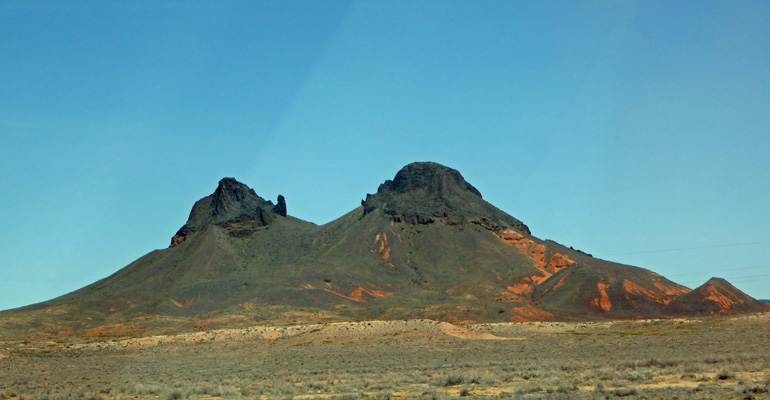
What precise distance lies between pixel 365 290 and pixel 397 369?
118m

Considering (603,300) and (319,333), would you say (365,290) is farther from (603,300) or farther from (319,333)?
(319,333)

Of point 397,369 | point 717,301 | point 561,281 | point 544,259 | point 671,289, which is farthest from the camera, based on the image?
point 544,259

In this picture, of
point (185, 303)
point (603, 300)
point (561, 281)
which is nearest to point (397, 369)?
point (603, 300)

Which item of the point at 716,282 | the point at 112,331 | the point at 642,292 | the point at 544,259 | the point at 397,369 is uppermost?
the point at 544,259

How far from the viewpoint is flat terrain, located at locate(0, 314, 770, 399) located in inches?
1286

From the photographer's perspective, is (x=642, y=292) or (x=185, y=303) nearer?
(x=185, y=303)

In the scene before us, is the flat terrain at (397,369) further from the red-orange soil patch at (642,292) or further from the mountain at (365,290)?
the red-orange soil patch at (642,292)

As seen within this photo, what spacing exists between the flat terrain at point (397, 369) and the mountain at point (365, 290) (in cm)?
4817

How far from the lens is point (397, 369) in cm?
4603

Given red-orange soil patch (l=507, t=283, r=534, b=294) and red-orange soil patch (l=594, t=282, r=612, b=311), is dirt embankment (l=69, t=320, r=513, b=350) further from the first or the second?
red-orange soil patch (l=507, t=283, r=534, b=294)

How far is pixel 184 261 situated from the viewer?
18462 cm

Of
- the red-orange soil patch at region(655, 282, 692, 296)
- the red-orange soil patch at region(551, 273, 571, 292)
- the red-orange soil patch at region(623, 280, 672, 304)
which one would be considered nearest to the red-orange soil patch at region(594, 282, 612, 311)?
the red-orange soil patch at region(623, 280, 672, 304)

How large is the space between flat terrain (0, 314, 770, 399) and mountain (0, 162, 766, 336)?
48.2m

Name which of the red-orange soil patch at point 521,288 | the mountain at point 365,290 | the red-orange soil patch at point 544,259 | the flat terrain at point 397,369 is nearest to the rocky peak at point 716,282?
the mountain at point 365,290
